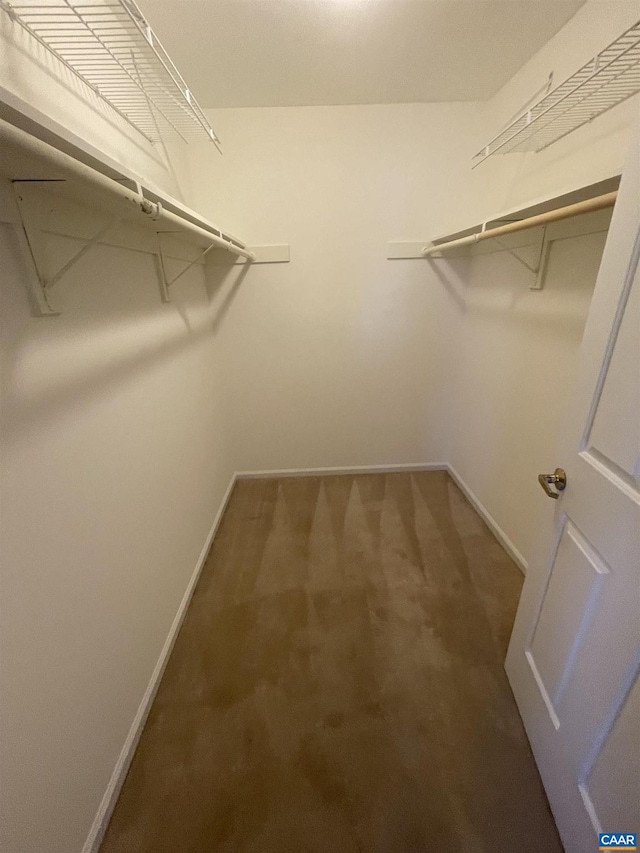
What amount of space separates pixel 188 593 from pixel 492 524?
71.6 inches

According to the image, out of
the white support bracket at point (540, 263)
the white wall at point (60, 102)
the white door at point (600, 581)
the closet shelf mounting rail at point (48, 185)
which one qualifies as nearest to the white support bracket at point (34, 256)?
the closet shelf mounting rail at point (48, 185)

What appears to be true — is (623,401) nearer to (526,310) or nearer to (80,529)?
(526,310)

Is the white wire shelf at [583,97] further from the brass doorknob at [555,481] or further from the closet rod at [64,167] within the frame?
the closet rod at [64,167]

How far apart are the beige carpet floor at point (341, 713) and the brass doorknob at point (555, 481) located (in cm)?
88

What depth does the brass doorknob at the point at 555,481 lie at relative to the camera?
1.00 meters

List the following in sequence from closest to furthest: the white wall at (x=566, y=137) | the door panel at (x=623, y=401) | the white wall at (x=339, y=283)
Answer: the door panel at (x=623, y=401) → the white wall at (x=566, y=137) → the white wall at (x=339, y=283)

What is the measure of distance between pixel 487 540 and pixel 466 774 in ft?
4.06

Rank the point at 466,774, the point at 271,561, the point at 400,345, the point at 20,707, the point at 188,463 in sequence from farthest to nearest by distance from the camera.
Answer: the point at 400,345, the point at 271,561, the point at 188,463, the point at 466,774, the point at 20,707

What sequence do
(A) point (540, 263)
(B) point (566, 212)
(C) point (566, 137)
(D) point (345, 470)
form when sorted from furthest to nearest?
(D) point (345, 470), (A) point (540, 263), (C) point (566, 137), (B) point (566, 212)

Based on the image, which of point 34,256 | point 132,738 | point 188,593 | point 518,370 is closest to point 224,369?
point 188,593

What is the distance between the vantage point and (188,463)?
188cm

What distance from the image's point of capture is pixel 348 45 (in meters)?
1.53

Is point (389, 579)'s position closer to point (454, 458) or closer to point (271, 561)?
point (271, 561)

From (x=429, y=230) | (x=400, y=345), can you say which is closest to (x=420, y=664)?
(x=400, y=345)
